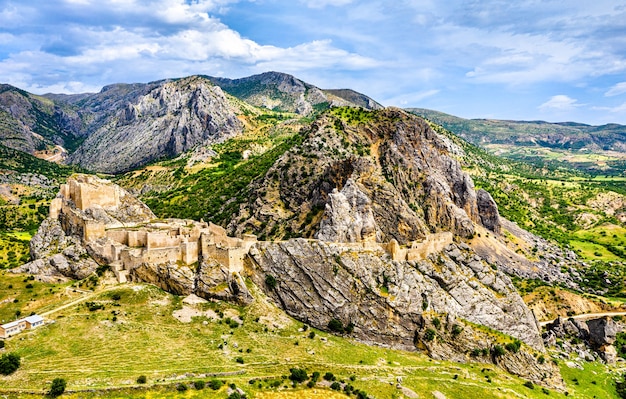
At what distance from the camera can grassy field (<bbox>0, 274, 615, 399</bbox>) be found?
58.2 m

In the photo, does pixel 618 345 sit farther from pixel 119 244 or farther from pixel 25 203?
pixel 25 203

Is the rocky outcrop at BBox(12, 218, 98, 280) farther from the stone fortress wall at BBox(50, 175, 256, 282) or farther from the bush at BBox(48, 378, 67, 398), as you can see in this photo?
the bush at BBox(48, 378, 67, 398)

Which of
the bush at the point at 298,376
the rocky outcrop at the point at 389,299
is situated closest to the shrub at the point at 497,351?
the rocky outcrop at the point at 389,299

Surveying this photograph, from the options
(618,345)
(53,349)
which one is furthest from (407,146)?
(53,349)

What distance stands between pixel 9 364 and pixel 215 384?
26.4 m

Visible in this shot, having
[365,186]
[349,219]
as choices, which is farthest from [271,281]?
[365,186]

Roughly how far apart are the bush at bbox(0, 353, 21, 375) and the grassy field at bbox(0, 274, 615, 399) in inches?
39.7

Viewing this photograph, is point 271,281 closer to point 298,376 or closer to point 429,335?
point 298,376

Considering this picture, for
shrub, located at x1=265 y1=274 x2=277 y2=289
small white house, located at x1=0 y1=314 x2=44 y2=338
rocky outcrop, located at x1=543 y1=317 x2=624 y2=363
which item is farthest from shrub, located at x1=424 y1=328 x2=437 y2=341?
small white house, located at x1=0 y1=314 x2=44 y2=338

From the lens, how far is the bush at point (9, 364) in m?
55.4

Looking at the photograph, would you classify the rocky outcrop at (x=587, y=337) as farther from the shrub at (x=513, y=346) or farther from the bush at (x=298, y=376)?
the bush at (x=298, y=376)

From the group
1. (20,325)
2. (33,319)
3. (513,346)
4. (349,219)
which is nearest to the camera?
(20,325)

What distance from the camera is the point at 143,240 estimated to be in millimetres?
83312

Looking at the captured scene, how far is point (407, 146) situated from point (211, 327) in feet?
248
